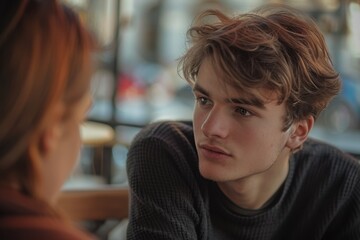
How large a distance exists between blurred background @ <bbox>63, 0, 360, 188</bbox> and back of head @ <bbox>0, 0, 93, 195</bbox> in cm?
243

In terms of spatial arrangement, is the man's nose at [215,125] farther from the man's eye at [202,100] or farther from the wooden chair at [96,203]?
the wooden chair at [96,203]

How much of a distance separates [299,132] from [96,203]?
0.57 metres

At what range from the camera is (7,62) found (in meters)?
0.82

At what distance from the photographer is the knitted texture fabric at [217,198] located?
Answer: 58.7 inches

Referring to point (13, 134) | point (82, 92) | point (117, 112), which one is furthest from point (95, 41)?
point (117, 112)

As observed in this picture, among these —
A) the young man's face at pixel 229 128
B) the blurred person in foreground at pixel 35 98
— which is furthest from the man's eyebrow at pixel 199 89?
the blurred person in foreground at pixel 35 98

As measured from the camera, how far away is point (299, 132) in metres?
1.61

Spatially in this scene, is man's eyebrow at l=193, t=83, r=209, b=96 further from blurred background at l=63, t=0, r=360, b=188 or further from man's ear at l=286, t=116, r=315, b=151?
blurred background at l=63, t=0, r=360, b=188

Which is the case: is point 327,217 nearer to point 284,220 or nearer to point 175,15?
point 284,220

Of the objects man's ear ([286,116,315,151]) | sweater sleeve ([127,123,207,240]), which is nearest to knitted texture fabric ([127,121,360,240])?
sweater sleeve ([127,123,207,240])

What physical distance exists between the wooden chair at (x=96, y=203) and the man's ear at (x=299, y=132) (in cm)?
48

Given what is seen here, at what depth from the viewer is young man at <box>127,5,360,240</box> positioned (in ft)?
4.71

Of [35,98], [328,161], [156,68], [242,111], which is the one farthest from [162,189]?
[156,68]

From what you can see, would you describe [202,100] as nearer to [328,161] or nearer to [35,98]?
[328,161]
